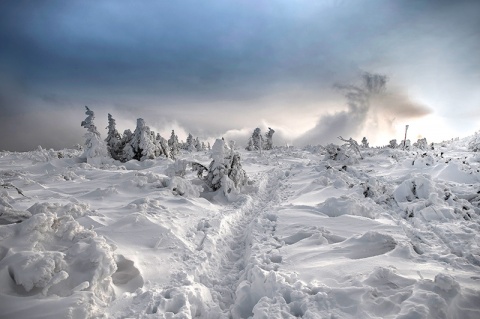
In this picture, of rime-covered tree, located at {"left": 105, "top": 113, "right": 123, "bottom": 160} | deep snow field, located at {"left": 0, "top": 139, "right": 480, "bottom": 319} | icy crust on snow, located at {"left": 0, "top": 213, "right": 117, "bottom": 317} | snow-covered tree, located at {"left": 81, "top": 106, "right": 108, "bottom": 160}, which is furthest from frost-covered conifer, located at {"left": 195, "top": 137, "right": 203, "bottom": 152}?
icy crust on snow, located at {"left": 0, "top": 213, "right": 117, "bottom": 317}

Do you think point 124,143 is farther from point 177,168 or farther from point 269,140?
point 269,140

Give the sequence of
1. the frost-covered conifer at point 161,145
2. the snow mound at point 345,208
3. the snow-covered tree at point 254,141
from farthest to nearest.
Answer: the snow-covered tree at point 254,141 → the frost-covered conifer at point 161,145 → the snow mound at point 345,208

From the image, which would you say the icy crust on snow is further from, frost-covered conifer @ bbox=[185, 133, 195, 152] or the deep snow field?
frost-covered conifer @ bbox=[185, 133, 195, 152]

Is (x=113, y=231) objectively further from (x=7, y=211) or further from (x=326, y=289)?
(x=326, y=289)

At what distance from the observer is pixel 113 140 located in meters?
27.0

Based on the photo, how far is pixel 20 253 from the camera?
15.1 ft

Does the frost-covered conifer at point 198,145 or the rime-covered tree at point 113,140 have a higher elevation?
the frost-covered conifer at point 198,145

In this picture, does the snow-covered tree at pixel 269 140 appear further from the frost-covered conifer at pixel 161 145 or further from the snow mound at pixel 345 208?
the snow mound at pixel 345 208

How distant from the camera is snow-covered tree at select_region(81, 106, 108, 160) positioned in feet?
74.0

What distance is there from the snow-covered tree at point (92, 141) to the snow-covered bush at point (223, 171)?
1315 centimetres

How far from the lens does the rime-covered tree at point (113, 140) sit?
88.3ft

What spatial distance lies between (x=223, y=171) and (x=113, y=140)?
17.8 meters

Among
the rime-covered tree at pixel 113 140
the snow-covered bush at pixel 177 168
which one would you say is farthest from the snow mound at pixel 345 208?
the rime-covered tree at pixel 113 140

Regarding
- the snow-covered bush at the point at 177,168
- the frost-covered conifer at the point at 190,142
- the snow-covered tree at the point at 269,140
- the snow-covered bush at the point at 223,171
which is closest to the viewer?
the snow-covered bush at the point at 223,171
